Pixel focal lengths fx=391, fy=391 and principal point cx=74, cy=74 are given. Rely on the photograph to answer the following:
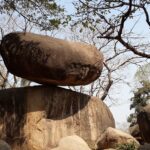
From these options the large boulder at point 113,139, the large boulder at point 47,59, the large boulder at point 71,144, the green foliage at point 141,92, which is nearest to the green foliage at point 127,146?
the large boulder at point 113,139

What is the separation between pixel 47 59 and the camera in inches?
491

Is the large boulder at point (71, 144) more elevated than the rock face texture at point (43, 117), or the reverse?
the rock face texture at point (43, 117)

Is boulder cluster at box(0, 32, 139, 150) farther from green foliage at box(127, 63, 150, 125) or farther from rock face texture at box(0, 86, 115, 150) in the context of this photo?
green foliage at box(127, 63, 150, 125)

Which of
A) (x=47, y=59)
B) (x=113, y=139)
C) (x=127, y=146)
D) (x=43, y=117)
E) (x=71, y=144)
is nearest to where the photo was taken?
(x=71, y=144)

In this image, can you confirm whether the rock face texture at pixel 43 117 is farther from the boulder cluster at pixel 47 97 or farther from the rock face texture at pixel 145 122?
the rock face texture at pixel 145 122

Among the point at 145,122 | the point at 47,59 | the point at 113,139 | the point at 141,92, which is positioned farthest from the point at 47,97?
the point at 141,92

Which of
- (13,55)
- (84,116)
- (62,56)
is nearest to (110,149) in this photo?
(84,116)

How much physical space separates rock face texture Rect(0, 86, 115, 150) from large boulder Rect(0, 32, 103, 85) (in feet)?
1.82

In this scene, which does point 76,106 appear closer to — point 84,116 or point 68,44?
point 84,116

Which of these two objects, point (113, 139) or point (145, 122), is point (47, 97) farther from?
point (145, 122)

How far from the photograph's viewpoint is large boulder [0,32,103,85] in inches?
490

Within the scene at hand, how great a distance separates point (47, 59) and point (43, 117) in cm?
189

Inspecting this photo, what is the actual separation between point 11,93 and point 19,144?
1.76 metres

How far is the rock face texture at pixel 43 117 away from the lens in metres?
12.5
